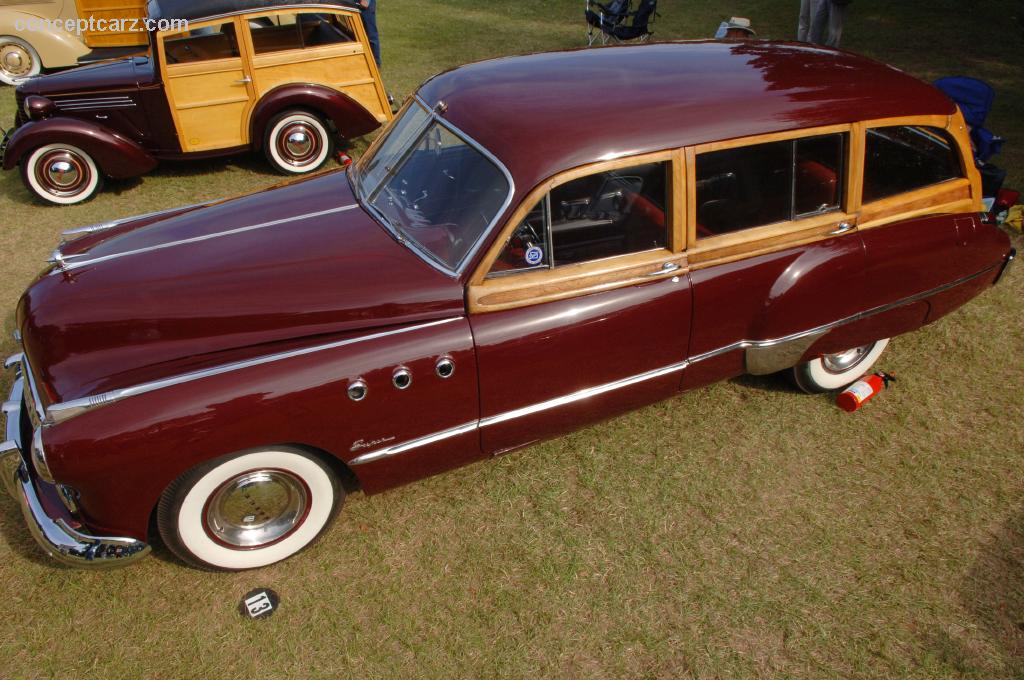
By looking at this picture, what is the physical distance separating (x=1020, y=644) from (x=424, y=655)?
2.28 meters

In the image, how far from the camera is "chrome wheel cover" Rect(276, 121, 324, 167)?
6.44 m

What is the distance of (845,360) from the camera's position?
393cm

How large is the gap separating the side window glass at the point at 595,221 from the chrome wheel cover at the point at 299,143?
13.8 ft

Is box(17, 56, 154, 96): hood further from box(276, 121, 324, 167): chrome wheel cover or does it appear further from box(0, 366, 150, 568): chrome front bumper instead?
box(0, 366, 150, 568): chrome front bumper

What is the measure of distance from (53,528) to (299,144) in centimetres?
452

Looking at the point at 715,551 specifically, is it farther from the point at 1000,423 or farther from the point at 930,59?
the point at 930,59

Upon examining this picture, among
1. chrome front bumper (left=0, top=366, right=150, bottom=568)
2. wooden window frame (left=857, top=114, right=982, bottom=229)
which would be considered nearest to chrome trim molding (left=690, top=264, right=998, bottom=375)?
wooden window frame (left=857, top=114, right=982, bottom=229)

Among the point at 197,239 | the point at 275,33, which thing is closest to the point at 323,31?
the point at 275,33

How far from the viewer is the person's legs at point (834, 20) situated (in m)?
8.05

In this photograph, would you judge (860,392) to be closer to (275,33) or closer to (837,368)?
(837,368)

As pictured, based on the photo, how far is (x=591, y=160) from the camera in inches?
116

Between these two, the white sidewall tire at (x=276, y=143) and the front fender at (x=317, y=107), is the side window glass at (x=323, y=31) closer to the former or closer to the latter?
the front fender at (x=317, y=107)

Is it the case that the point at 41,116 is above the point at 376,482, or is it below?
above

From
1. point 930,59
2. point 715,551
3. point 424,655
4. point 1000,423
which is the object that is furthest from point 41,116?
point 930,59
